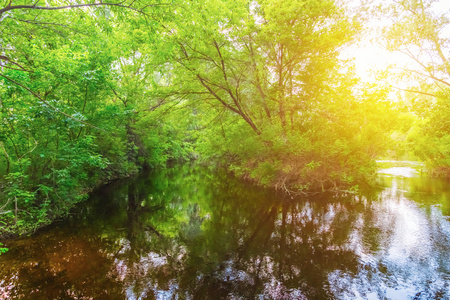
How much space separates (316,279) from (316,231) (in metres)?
3.14

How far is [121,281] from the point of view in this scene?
17.0ft

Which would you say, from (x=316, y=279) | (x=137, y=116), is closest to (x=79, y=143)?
(x=137, y=116)

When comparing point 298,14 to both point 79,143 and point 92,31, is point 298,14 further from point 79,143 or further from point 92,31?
point 79,143

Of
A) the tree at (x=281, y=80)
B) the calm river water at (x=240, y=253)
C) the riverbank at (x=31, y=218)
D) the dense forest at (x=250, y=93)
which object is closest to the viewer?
the calm river water at (x=240, y=253)

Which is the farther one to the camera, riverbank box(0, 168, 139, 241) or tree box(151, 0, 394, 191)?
tree box(151, 0, 394, 191)

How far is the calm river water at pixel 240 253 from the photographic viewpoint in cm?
494

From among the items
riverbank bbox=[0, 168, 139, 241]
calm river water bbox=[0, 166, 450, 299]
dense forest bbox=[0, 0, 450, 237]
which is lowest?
calm river water bbox=[0, 166, 450, 299]

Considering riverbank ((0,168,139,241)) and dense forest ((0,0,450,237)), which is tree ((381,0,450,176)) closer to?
dense forest ((0,0,450,237))

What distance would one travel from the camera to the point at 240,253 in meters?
6.66

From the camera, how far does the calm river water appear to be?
494 cm

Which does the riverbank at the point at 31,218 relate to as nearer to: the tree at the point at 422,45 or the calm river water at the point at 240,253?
the calm river water at the point at 240,253

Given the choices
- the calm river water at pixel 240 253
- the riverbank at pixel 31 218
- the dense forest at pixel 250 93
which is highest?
the dense forest at pixel 250 93

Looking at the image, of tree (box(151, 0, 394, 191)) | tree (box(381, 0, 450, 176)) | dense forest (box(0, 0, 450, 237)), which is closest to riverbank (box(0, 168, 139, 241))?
dense forest (box(0, 0, 450, 237))

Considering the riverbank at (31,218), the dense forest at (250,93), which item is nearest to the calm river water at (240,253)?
the riverbank at (31,218)
